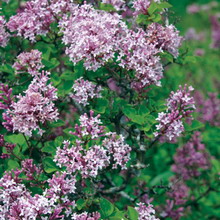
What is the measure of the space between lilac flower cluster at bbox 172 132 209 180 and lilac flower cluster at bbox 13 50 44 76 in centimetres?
198

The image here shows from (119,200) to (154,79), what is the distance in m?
1.45

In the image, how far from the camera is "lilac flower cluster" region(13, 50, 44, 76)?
2.76 meters

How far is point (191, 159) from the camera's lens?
4.05 meters

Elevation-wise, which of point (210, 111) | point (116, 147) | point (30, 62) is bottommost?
point (116, 147)

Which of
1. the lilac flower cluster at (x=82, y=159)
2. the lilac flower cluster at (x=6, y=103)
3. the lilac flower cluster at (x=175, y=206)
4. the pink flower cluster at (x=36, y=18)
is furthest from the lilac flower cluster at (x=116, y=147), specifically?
the lilac flower cluster at (x=175, y=206)

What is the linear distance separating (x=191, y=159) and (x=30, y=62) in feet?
7.05

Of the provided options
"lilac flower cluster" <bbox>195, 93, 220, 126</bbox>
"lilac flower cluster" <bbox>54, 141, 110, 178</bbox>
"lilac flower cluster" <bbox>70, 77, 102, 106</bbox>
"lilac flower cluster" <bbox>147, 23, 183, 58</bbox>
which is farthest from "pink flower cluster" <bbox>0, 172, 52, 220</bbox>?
"lilac flower cluster" <bbox>195, 93, 220, 126</bbox>

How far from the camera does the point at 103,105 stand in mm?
2766

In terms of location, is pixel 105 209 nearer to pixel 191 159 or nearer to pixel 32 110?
pixel 32 110

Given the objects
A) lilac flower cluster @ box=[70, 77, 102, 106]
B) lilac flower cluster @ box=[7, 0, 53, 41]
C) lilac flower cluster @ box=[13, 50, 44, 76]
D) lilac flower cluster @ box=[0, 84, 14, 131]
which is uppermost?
lilac flower cluster @ box=[7, 0, 53, 41]

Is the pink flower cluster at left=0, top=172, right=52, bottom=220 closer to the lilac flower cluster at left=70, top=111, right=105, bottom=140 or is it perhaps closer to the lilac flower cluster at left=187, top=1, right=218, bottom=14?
the lilac flower cluster at left=70, top=111, right=105, bottom=140

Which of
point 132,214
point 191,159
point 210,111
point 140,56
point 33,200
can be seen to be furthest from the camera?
point 210,111

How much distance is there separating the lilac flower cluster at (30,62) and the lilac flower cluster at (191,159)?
1.98 metres

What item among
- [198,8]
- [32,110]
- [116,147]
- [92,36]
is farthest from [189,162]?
[198,8]
